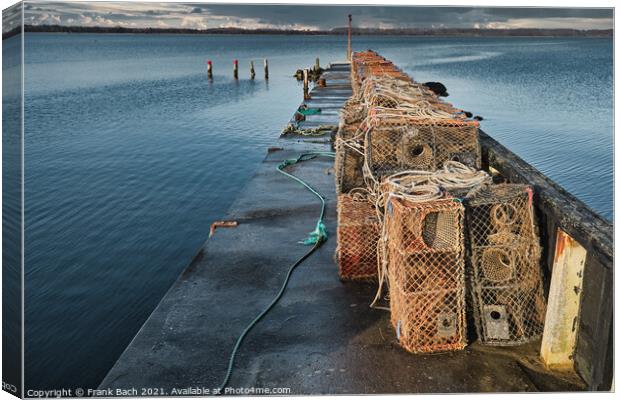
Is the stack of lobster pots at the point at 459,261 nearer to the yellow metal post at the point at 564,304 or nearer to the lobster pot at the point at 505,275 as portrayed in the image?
the lobster pot at the point at 505,275

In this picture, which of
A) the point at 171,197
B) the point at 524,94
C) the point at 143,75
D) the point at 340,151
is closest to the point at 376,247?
the point at 340,151

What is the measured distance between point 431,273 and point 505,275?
77 centimetres

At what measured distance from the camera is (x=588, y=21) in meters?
6.55

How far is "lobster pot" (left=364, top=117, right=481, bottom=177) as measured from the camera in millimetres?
7605

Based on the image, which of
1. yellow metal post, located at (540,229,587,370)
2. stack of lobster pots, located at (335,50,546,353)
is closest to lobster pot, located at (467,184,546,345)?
stack of lobster pots, located at (335,50,546,353)

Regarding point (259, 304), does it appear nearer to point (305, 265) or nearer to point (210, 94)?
point (305, 265)

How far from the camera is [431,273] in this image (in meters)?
5.68

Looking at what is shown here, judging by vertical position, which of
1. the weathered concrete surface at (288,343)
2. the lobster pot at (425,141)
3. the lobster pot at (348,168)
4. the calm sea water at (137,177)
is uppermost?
the lobster pot at (425,141)

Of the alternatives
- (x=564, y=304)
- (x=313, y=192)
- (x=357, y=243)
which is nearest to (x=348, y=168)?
(x=357, y=243)

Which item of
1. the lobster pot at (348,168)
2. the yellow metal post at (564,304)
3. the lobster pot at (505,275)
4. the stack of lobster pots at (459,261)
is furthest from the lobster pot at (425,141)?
the yellow metal post at (564,304)

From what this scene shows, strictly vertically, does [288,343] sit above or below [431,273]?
below

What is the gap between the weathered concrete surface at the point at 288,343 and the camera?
17.6 feet

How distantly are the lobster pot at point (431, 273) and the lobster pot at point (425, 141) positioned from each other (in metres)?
1.94

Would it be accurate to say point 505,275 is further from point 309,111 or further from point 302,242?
point 309,111
